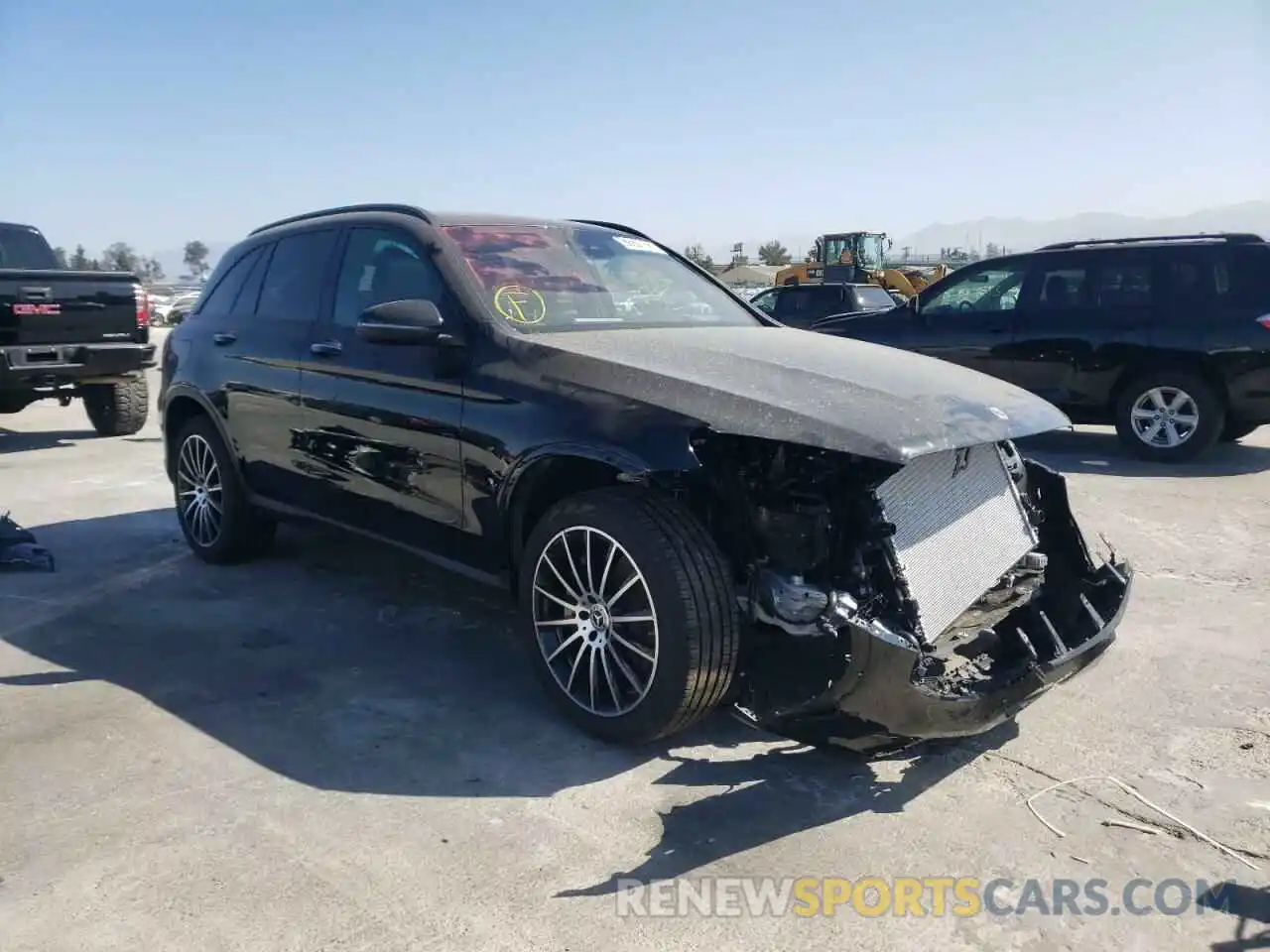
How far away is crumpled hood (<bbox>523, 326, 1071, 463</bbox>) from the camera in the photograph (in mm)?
3051

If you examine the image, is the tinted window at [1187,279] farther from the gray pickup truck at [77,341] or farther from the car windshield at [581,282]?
the gray pickup truck at [77,341]

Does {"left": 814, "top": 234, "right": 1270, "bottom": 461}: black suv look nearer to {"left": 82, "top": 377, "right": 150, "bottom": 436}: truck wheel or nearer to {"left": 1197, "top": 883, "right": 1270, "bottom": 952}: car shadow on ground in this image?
{"left": 1197, "top": 883, "right": 1270, "bottom": 952}: car shadow on ground

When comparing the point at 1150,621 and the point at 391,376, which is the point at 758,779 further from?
the point at 1150,621

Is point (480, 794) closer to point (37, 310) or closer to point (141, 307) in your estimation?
point (37, 310)


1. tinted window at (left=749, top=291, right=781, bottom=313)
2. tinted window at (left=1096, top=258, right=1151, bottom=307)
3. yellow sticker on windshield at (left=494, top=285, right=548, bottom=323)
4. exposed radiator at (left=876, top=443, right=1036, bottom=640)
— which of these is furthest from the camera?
tinted window at (left=749, top=291, right=781, bottom=313)

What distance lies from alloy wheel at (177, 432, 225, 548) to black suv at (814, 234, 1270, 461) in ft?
22.3

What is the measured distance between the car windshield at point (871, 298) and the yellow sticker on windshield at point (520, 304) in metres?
12.1

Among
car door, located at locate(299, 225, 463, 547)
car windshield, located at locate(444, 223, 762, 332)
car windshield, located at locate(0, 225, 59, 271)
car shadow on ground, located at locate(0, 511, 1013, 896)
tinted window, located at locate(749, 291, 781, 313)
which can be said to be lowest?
car shadow on ground, located at locate(0, 511, 1013, 896)

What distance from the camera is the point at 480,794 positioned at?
126 inches

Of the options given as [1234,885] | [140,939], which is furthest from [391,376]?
[1234,885]

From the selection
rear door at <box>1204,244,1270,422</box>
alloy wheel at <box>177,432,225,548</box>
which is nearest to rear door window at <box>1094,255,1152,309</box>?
rear door at <box>1204,244,1270,422</box>

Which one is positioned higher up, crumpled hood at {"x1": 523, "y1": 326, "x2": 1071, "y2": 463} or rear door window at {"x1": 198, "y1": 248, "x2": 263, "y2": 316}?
rear door window at {"x1": 198, "y1": 248, "x2": 263, "y2": 316}

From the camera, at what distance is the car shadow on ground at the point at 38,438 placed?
385 inches

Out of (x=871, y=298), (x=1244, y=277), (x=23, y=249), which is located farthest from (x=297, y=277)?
(x=871, y=298)
